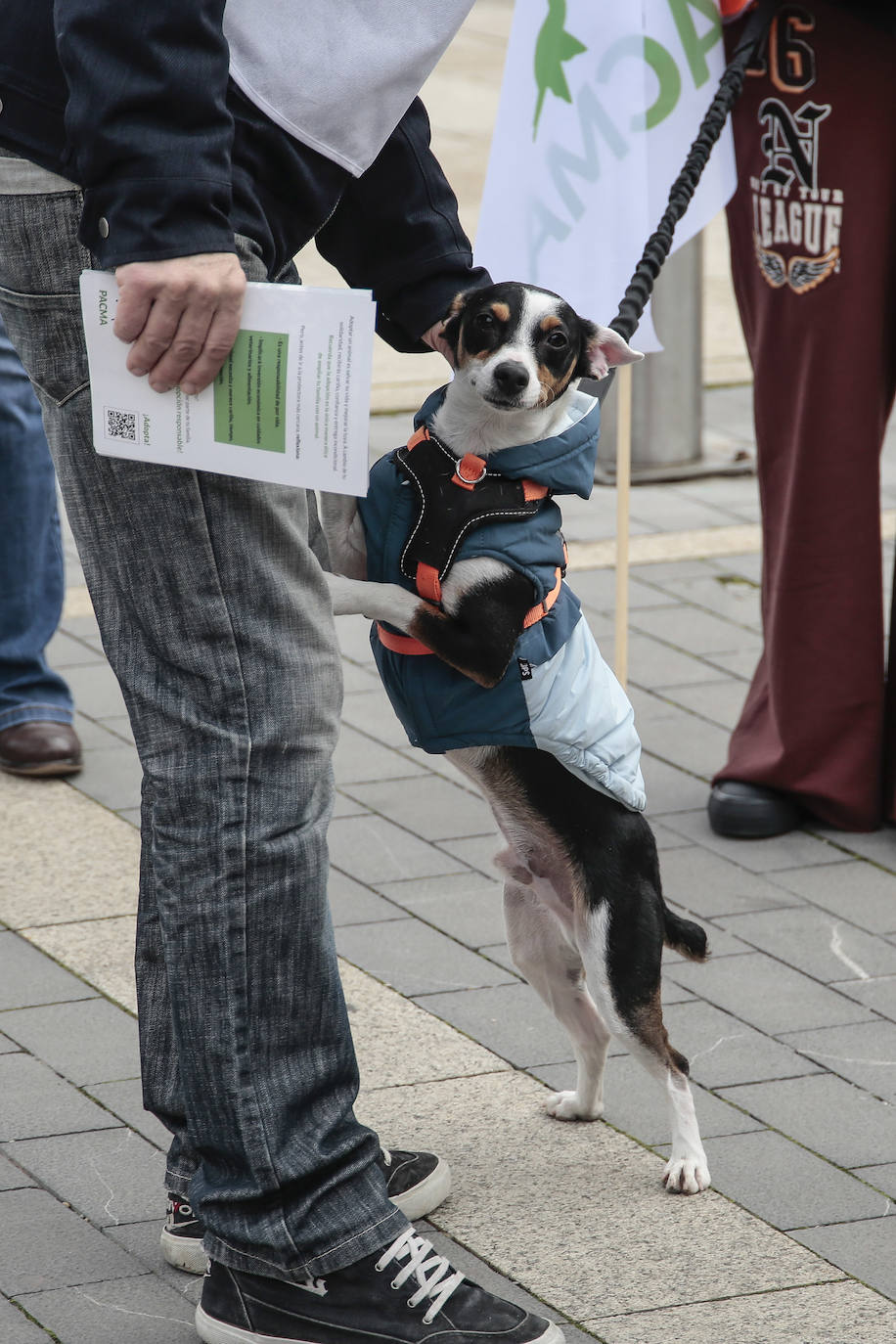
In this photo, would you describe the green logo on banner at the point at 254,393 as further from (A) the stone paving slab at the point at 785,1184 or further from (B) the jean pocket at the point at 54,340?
(A) the stone paving slab at the point at 785,1184

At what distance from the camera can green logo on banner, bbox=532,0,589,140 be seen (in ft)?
13.6

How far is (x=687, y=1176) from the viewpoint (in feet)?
9.93

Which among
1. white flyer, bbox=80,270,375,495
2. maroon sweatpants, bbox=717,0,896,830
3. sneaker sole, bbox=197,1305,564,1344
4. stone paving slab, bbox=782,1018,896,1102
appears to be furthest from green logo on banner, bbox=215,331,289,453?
maroon sweatpants, bbox=717,0,896,830

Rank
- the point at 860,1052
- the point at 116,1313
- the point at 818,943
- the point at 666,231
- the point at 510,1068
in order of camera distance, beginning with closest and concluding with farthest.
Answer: the point at 116,1313
the point at 666,231
the point at 510,1068
the point at 860,1052
the point at 818,943

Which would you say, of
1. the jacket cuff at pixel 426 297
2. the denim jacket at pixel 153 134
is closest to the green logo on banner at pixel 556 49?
the jacket cuff at pixel 426 297

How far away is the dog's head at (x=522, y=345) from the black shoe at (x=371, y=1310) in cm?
135

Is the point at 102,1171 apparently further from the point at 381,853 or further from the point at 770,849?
the point at 770,849

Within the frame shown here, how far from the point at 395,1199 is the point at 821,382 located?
7.49 ft

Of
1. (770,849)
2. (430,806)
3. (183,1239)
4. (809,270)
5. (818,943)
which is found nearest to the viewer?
(183,1239)

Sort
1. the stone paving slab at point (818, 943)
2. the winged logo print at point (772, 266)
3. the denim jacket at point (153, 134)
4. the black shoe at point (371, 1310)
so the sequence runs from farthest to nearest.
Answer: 1. the winged logo print at point (772, 266)
2. the stone paving slab at point (818, 943)
3. the black shoe at point (371, 1310)
4. the denim jacket at point (153, 134)

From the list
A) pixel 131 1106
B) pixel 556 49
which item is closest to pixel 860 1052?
pixel 131 1106

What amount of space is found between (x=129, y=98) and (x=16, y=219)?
31cm

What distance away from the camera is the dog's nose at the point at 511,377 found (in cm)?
295

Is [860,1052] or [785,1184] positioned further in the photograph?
[860,1052]
